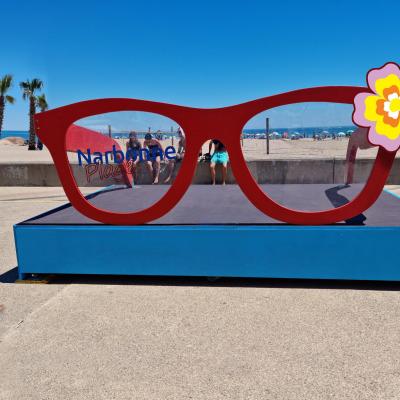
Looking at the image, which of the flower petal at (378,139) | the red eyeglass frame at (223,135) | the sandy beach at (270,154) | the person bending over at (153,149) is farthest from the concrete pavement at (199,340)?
the sandy beach at (270,154)

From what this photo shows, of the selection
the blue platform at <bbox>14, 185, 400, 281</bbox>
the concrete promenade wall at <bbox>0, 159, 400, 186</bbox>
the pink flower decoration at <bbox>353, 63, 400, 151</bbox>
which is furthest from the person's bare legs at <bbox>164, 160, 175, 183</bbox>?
the pink flower decoration at <bbox>353, 63, 400, 151</bbox>

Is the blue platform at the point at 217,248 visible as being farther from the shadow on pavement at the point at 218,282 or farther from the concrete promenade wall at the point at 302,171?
the concrete promenade wall at the point at 302,171

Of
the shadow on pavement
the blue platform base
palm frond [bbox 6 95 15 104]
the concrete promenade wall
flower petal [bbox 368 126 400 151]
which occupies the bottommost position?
the shadow on pavement

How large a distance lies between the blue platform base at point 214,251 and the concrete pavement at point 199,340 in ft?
0.45

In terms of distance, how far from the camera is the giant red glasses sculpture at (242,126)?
107 inches

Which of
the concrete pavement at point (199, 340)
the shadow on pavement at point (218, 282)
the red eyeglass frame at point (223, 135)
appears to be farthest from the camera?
the shadow on pavement at point (218, 282)

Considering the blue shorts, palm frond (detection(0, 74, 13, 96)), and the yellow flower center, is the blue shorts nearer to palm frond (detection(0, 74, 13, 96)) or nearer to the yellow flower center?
the yellow flower center

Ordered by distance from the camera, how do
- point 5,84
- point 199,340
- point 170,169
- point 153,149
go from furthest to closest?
point 5,84 < point 170,169 < point 153,149 < point 199,340

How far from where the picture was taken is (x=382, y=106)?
271 cm

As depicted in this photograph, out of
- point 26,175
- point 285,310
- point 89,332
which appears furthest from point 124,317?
point 26,175

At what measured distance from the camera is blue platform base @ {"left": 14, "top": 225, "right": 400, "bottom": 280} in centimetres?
290

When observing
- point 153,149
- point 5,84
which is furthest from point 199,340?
point 5,84

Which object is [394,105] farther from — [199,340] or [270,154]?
[270,154]

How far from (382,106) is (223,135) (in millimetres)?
1096
